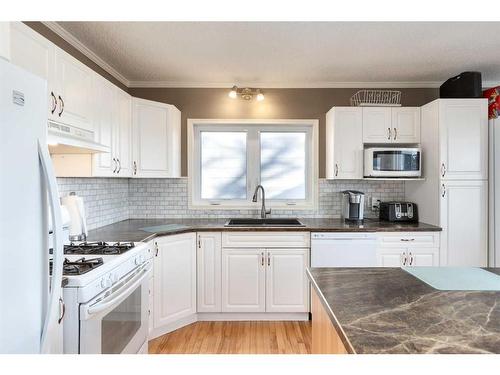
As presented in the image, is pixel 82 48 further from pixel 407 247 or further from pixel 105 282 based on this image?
pixel 407 247

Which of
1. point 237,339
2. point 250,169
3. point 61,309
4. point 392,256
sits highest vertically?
point 250,169

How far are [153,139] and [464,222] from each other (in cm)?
304

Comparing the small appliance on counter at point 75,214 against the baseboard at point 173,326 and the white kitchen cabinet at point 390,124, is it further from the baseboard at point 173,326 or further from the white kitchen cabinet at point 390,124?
the white kitchen cabinet at point 390,124

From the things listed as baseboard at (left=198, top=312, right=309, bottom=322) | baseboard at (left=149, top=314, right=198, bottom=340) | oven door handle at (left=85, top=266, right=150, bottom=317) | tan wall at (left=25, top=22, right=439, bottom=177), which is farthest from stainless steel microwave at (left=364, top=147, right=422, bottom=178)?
oven door handle at (left=85, top=266, right=150, bottom=317)

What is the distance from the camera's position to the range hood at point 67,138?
5.25 feet

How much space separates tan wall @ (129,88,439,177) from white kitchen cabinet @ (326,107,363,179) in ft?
1.09

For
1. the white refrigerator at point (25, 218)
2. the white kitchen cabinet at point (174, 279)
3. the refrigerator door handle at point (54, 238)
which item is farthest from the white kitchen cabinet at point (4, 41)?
the white kitchen cabinet at point (174, 279)

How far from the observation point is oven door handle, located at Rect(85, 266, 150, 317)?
1.43 m

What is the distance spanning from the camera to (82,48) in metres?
2.60

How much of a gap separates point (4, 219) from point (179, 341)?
209 cm

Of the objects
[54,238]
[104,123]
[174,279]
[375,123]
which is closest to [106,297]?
[54,238]

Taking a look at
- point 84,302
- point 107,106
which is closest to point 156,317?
point 84,302

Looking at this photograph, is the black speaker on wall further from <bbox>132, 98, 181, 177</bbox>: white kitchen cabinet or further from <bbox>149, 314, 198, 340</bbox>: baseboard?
<bbox>149, 314, 198, 340</bbox>: baseboard

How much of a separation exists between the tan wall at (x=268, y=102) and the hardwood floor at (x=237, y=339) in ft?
5.40
